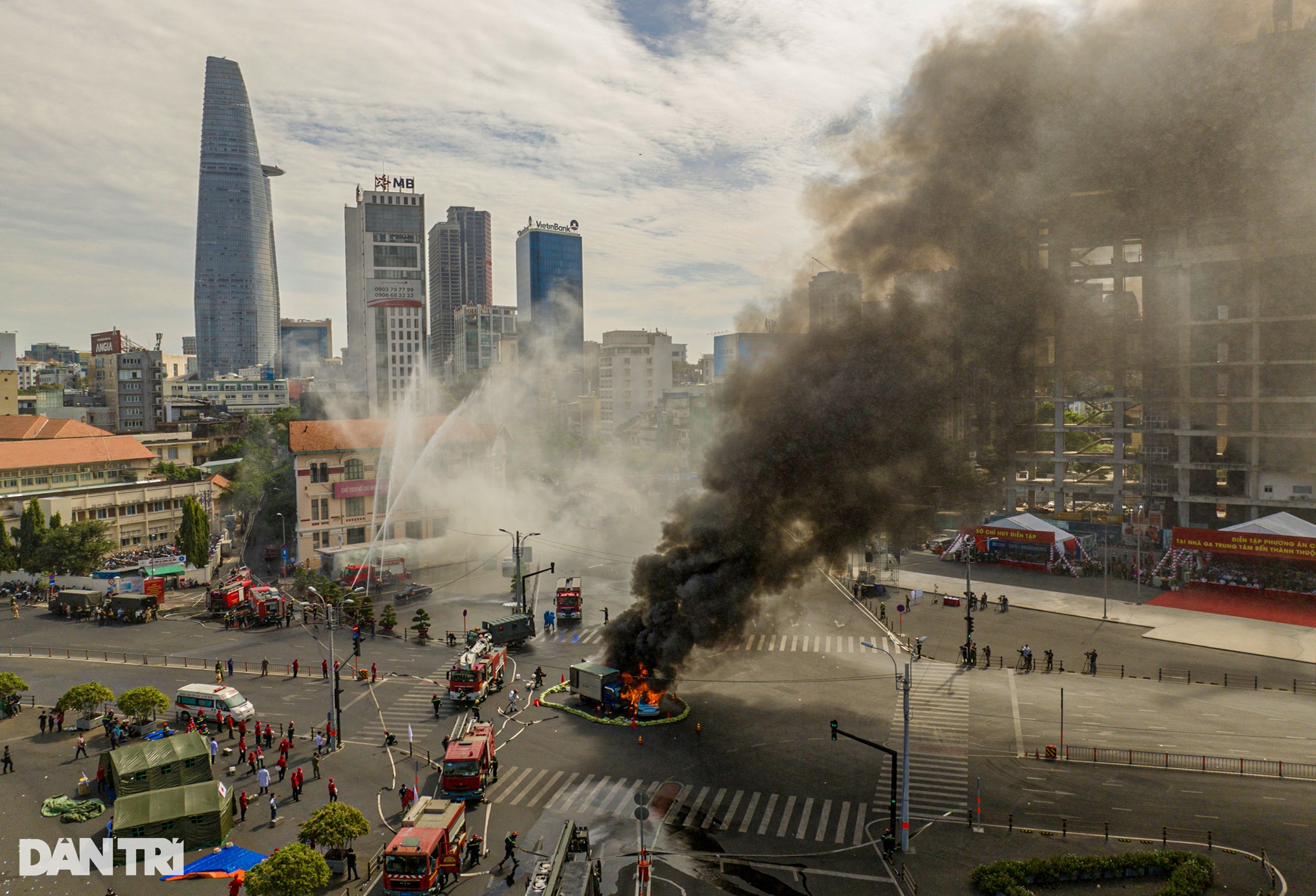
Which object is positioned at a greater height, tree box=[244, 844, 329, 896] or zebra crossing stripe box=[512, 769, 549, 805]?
tree box=[244, 844, 329, 896]

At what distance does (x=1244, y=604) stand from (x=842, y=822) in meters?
45.2

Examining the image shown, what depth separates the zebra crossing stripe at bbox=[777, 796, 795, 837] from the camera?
26.4 meters

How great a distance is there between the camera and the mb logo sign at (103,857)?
81.1 feet

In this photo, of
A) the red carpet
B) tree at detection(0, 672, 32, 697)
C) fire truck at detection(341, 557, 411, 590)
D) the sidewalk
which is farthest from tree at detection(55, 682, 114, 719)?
the red carpet

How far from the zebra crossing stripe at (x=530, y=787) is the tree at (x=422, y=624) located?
21.4 metres

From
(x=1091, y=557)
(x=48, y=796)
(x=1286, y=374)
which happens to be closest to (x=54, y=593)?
(x=48, y=796)

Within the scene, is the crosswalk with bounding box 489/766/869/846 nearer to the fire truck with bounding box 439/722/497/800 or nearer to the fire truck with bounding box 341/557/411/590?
the fire truck with bounding box 439/722/497/800

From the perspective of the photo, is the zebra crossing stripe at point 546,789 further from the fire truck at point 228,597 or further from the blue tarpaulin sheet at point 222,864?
the fire truck at point 228,597

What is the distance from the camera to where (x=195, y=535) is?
67.1m

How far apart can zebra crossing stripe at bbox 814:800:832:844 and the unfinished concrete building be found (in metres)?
35.0

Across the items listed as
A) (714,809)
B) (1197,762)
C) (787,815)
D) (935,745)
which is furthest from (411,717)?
A: (1197,762)

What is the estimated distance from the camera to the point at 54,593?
6281 centimetres

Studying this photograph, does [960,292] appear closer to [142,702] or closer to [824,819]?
[824,819]

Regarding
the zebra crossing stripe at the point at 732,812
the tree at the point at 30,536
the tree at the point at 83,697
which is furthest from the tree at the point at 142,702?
the tree at the point at 30,536
